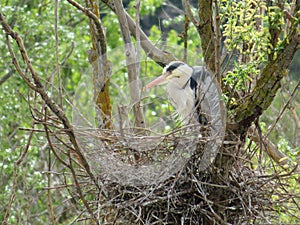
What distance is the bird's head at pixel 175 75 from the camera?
3666mm

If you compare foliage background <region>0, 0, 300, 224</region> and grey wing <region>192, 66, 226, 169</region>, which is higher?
grey wing <region>192, 66, 226, 169</region>

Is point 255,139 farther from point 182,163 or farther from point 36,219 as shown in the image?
point 36,219

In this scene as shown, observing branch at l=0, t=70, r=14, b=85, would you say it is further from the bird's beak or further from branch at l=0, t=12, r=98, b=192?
branch at l=0, t=12, r=98, b=192

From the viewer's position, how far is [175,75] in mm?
3699

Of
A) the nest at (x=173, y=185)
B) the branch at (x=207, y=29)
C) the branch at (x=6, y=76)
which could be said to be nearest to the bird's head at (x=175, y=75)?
the branch at (x=207, y=29)

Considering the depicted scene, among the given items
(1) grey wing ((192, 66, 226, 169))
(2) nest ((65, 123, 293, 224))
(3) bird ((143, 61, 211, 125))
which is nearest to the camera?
(1) grey wing ((192, 66, 226, 169))

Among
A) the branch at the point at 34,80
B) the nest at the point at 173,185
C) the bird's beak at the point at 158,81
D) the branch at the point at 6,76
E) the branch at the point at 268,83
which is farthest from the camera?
the branch at the point at 6,76

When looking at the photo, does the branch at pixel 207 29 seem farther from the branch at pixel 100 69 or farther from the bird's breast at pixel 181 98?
the branch at pixel 100 69

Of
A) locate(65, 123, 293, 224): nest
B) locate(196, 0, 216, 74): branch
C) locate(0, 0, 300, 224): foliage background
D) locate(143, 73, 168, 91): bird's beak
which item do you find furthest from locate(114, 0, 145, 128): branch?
locate(0, 0, 300, 224): foliage background

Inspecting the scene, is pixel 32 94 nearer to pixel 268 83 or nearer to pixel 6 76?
pixel 6 76

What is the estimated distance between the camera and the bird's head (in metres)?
3.67

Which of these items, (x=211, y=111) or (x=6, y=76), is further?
(x=6, y=76)

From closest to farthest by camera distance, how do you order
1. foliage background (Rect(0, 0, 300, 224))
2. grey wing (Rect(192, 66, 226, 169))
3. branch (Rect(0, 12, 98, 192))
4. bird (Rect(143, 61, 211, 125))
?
branch (Rect(0, 12, 98, 192))
grey wing (Rect(192, 66, 226, 169))
bird (Rect(143, 61, 211, 125))
foliage background (Rect(0, 0, 300, 224))

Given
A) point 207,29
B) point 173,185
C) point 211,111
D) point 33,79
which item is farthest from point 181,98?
point 33,79
